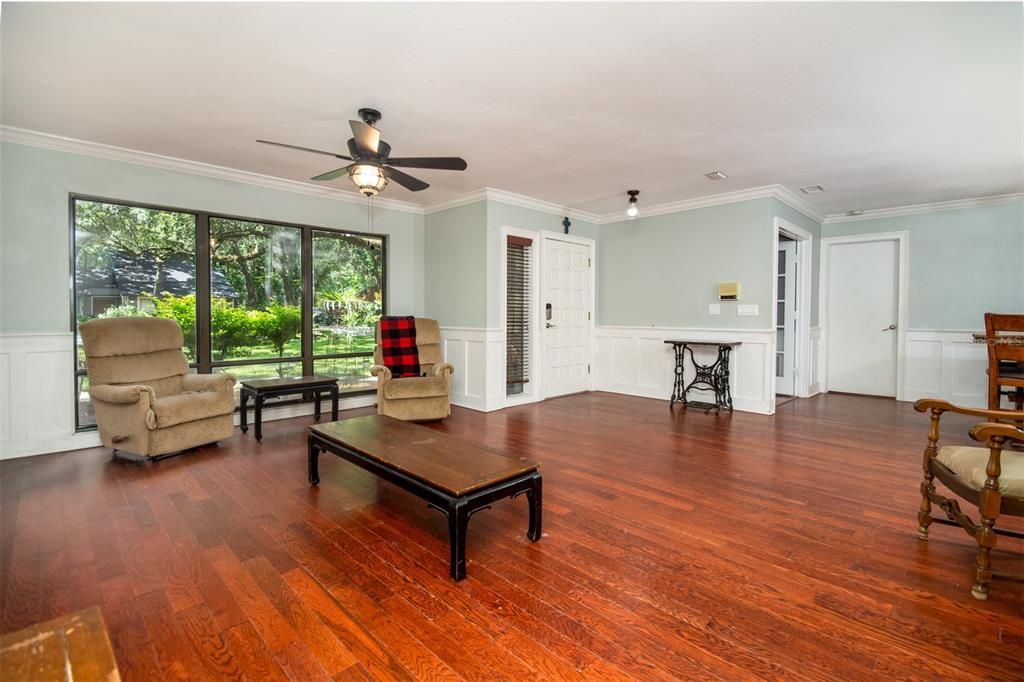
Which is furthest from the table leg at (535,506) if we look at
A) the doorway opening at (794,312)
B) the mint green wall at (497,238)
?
the doorway opening at (794,312)

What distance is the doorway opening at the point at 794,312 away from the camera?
629 centimetres

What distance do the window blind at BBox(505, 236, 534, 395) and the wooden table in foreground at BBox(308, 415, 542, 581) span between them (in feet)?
9.72

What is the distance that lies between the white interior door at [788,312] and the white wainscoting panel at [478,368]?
3593 millimetres

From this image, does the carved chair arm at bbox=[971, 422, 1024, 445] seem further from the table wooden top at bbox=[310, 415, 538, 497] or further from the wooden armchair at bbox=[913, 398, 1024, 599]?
the table wooden top at bbox=[310, 415, 538, 497]

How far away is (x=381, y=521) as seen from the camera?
263 centimetres

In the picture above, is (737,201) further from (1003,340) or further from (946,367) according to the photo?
(946,367)

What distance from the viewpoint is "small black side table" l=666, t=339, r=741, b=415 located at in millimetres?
5508

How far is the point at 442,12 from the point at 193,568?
269 centimetres

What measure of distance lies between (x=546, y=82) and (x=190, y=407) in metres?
3.49

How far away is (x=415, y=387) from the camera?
4.86 m

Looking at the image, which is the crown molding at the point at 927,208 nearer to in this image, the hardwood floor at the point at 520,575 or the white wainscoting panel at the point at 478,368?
the hardwood floor at the point at 520,575

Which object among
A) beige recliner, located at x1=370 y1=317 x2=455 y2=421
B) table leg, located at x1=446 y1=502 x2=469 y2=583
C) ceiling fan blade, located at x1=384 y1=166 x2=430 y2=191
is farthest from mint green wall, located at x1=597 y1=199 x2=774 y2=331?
table leg, located at x1=446 y1=502 x2=469 y2=583

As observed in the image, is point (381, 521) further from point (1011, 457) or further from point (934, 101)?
point (934, 101)

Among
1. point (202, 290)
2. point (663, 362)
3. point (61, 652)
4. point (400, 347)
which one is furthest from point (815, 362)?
point (61, 652)
